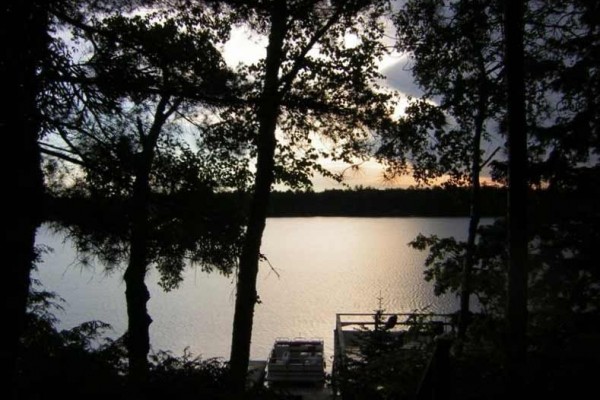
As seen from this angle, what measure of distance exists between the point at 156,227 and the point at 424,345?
5821 millimetres

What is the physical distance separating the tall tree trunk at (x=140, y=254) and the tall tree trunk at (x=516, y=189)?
4.06m

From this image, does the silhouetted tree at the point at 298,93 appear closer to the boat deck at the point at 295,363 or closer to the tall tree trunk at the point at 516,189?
the tall tree trunk at the point at 516,189

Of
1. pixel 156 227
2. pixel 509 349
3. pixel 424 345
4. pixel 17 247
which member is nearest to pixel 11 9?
pixel 17 247

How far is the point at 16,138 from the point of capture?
12.9 ft

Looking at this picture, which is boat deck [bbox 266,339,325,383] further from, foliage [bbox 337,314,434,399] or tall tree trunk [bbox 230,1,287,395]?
tall tree trunk [bbox 230,1,287,395]

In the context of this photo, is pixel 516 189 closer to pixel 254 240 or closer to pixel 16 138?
pixel 254 240

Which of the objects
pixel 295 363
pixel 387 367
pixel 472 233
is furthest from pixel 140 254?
pixel 295 363

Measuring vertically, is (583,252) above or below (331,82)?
below

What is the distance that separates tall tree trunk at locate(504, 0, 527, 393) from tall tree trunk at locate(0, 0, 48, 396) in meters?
5.04

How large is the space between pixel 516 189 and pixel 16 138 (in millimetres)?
5241

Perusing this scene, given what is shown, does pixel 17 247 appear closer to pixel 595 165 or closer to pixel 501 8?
pixel 501 8

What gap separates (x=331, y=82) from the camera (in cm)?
814

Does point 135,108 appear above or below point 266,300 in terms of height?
above

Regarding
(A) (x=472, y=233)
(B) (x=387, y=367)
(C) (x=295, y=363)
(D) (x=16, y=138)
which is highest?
(D) (x=16, y=138)
